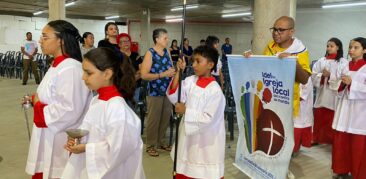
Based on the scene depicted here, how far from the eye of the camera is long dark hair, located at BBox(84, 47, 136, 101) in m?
1.87

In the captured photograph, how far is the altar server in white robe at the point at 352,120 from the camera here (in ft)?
10.7

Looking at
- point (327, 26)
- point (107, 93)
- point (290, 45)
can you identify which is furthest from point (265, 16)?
point (327, 26)

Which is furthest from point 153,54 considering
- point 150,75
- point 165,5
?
point 165,5

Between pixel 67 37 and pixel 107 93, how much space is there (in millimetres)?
637

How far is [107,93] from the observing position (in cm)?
187

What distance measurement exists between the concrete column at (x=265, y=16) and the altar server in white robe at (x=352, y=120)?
85cm

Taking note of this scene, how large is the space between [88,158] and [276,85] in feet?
5.56

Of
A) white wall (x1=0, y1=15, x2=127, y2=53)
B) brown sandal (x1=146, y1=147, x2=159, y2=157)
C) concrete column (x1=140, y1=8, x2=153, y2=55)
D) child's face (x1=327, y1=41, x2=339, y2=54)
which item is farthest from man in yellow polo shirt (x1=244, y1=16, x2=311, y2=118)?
white wall (x1=0, y1=15, x2=127, y2=53)

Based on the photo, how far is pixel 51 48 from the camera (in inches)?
88.1

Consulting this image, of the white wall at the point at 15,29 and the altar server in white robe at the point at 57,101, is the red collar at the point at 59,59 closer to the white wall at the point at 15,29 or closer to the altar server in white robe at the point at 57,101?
the altar server in white robe at the point at 57,101

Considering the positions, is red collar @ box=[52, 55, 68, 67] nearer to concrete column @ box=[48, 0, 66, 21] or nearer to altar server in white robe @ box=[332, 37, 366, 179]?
altar server in white robe @ box=[332, 37, 366, 179]

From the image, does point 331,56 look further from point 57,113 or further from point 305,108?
point 57,113

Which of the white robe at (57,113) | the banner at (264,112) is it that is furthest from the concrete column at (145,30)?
the white robe at (57,113)

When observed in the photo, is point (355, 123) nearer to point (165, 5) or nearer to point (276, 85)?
point (276, 85)
